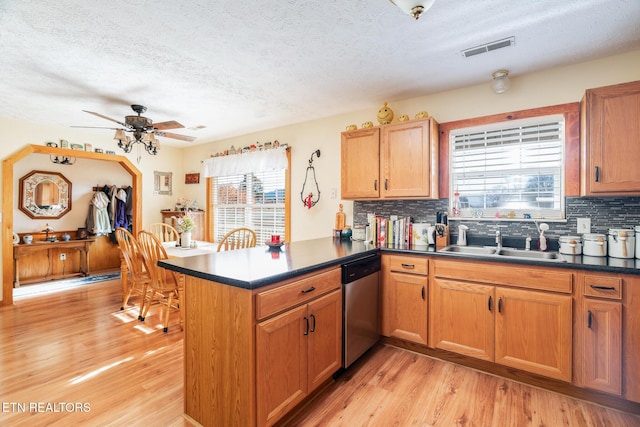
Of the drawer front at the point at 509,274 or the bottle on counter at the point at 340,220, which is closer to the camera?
the drawer front at the point at 509,274

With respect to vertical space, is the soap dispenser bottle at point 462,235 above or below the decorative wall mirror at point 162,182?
below

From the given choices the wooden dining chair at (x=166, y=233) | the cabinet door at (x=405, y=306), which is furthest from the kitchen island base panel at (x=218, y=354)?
the wooden dining chair at (x=166, y=233)

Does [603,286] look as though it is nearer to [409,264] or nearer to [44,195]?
[409,264]

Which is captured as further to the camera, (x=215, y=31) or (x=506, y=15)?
(x=215, y=31)

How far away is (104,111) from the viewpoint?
3420 mm

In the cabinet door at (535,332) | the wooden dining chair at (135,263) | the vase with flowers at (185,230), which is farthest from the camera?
the vase with flowers at (185,230)

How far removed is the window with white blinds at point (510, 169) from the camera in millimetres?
2465

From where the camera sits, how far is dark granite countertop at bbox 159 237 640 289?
4.97 feet

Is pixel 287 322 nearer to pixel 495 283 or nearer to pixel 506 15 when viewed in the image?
pixel 495 283

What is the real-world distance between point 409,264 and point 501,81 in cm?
170

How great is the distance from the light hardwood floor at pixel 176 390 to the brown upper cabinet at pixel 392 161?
4.68 feet

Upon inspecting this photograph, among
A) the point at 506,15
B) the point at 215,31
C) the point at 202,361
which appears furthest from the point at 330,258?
the point at 506,15

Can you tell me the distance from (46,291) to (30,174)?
2059mm

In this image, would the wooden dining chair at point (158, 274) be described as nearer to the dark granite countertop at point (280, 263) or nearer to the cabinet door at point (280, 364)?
the dark granite countertop at point (280, 263)
